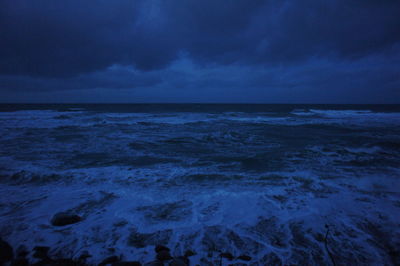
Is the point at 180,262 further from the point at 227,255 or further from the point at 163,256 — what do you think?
the point at 227,255

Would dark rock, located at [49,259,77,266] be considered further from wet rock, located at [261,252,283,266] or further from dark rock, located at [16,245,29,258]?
wet rock, located at [261,252,283,266]

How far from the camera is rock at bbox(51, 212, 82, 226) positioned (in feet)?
12.2

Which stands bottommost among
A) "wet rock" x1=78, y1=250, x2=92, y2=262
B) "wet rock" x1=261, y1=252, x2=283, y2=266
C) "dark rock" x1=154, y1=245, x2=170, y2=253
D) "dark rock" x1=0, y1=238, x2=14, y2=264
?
"wet rock" x1=261, y1=252, x2=283, y2=266

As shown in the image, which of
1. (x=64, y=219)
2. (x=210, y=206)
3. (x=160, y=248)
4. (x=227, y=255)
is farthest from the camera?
(x=210, y=206)

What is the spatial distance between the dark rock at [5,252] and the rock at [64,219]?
0.70 m

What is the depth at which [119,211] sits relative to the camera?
4207 mm

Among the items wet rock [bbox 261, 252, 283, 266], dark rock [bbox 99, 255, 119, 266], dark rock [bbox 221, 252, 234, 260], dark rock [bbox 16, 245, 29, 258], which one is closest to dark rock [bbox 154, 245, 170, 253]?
dark rock [bbox 99, 255, 119, 266]

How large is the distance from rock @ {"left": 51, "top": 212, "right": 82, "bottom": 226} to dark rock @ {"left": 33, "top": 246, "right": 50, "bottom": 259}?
2.10 feet

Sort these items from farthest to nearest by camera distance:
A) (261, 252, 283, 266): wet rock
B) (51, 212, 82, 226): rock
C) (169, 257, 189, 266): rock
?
(51, 212, 82, 226): rock → (261, 252, 283, 266): wet rock → (169, 257, 189, 266): rock

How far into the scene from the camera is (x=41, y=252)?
2990mm

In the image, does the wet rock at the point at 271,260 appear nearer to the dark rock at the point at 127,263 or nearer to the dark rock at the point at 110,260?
the dark rock at the point at 127,263

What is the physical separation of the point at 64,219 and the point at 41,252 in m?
0.83

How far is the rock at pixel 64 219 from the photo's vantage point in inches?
147

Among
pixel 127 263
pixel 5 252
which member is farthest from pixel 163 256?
pixel 5 252
